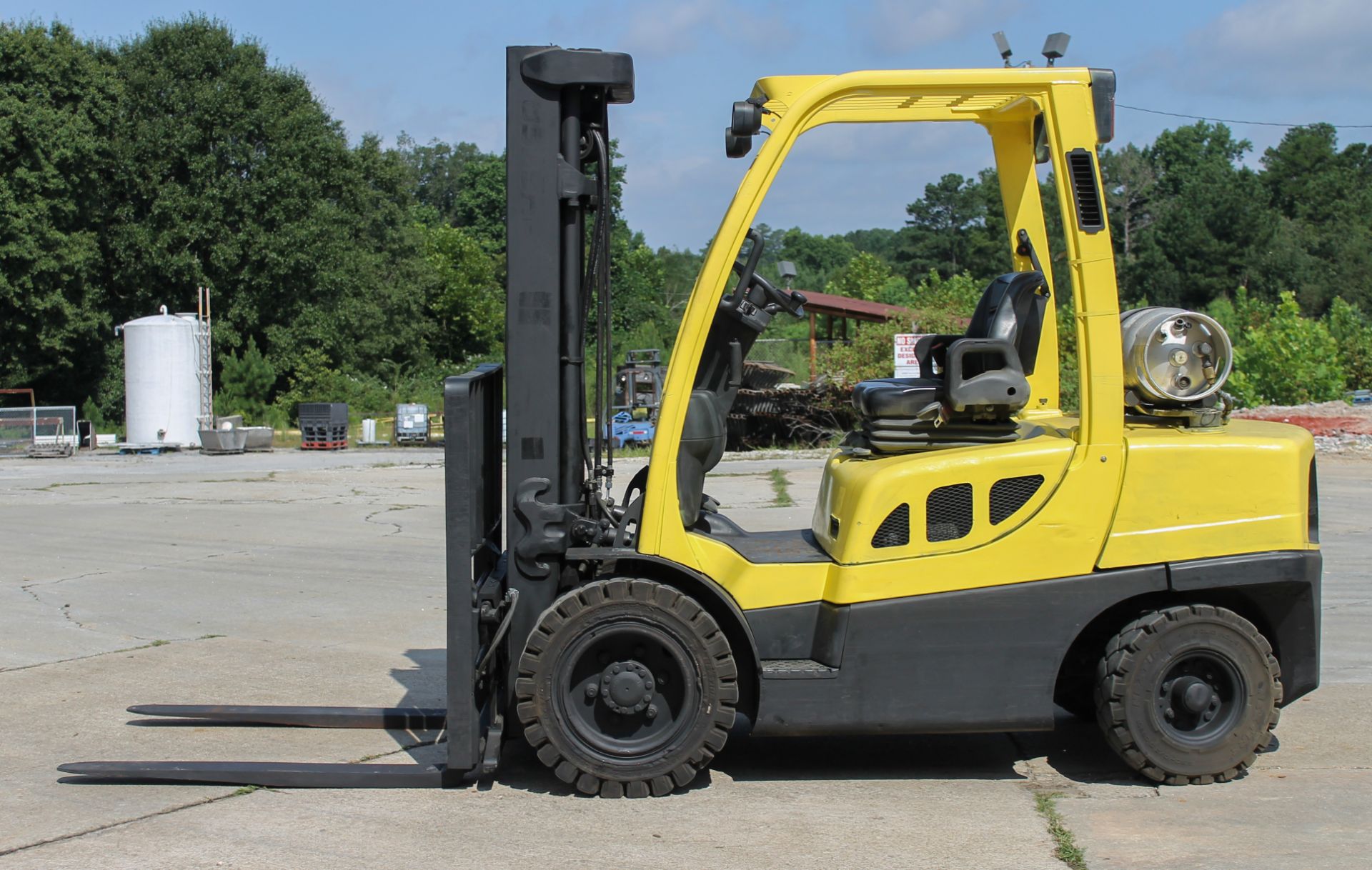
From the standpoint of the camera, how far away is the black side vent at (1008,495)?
505 centimetres

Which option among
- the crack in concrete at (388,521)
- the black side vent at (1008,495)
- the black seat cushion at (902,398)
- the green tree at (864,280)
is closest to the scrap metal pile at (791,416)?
the crack in concrete at (388,521)

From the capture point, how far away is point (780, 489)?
18859 mm

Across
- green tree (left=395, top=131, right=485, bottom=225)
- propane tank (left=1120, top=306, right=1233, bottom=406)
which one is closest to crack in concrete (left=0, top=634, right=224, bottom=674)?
propane tank (left=1120, top=306, right=1233, bottom=406)

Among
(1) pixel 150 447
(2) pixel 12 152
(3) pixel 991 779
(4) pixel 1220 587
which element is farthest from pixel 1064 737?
(2) pixel 12 152

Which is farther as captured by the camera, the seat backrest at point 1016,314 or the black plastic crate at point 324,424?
the black plastic crate at point 324,424

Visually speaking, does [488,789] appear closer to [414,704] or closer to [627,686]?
[627,686]

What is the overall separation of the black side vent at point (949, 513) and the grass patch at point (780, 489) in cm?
1146

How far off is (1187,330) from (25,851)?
5092mm

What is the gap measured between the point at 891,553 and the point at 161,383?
3165cm

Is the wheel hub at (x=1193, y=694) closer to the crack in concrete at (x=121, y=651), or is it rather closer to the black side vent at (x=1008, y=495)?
the black side vent at (x=1008, y=495)

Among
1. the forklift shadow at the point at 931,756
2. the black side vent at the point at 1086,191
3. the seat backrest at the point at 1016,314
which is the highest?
the black side vent at the point at 1086,191

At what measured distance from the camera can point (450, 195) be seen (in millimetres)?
107000

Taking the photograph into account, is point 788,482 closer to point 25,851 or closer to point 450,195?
point 25,851

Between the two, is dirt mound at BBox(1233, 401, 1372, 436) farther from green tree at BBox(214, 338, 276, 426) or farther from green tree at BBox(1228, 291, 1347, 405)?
green tree at BBox(214, 338, 276, 426)
